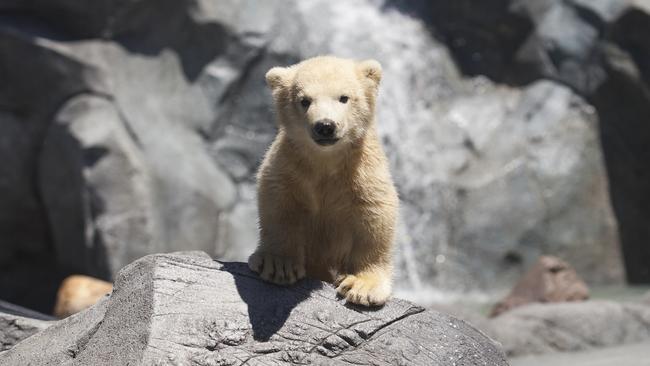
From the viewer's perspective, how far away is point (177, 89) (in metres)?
11.9

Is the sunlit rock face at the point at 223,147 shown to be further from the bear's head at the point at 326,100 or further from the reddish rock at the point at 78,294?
the bear's head at the point at 326,100

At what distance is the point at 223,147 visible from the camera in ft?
39.7

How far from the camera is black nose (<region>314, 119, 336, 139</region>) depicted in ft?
14.3

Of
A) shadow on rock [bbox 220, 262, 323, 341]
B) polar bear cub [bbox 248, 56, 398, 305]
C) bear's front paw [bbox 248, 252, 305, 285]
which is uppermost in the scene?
polar bear cub [bbox 248, 56, 398, 305]

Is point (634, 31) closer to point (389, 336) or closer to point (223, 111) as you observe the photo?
point (223, 111)

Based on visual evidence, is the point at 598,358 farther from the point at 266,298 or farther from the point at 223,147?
the point at 223,147

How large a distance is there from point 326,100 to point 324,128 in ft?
0.86

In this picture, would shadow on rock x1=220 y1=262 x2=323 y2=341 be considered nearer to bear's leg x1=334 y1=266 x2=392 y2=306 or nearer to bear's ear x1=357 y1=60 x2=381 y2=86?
bear's leg x1=334 y1=266 x2=392 y2=306

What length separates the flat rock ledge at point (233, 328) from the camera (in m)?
3.83

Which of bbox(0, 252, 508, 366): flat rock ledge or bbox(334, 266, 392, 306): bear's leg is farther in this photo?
bbox(334, 266, 392, 306): bear's leg

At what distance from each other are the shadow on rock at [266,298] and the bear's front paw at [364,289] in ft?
0.42

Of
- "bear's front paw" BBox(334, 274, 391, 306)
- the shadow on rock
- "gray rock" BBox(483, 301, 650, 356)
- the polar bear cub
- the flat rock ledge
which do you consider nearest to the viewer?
the flat rock ledge

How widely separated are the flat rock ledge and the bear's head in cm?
72

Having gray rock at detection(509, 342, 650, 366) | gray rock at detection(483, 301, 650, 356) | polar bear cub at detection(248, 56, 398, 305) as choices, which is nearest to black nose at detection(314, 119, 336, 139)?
polar bear cub at detection(248, 56, 398, 305)
